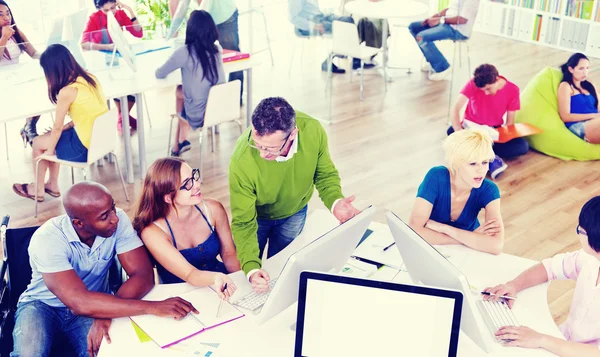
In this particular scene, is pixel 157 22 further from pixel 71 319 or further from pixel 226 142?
pixel 71 319

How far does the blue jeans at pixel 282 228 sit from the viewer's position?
339 cm

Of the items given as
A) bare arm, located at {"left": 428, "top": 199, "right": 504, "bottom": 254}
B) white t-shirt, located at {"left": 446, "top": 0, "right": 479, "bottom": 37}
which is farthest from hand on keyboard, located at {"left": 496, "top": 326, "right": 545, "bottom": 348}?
white t-shirt, located at {"left": 446, "top": 0, "right": 479, "bottom": 37}

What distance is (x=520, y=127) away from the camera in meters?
5.91

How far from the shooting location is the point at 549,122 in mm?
5926

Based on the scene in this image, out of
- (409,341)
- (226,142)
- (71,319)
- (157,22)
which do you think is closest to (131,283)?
(71,319)

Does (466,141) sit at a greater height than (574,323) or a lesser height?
greater

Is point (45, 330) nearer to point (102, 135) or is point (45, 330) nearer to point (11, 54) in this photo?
point (102, 135)

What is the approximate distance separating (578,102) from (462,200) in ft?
10.3

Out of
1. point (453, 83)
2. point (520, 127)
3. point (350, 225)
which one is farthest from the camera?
point (453, 83)

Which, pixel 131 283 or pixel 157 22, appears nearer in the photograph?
pixel 131 283

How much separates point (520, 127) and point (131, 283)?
4.08 meters

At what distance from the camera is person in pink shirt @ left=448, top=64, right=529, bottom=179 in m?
5.78

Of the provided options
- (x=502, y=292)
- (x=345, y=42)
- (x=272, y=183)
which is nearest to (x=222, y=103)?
(x=345, y=42)

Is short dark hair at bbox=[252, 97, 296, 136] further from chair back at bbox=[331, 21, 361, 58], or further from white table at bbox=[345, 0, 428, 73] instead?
white table at bbox=[345, 0, 428, 73]
